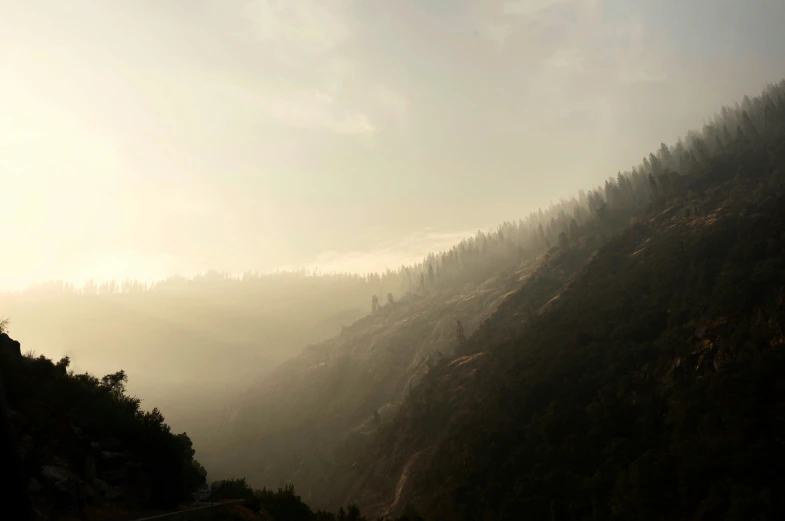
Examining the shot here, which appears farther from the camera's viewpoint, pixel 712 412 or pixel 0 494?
pixel 712 412

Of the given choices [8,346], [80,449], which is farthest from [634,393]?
[8,346]

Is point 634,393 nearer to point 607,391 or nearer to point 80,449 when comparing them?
point 607,391

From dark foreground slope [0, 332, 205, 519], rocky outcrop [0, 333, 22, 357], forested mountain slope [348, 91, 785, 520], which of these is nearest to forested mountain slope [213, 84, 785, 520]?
forested mountain slope [348, 91, 785, 520]

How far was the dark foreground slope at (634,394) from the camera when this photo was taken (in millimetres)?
59375

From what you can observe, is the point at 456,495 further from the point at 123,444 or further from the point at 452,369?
the point at 123,444

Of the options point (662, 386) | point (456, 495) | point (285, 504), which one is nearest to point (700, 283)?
point (662, 386)

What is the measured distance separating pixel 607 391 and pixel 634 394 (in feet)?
20.2

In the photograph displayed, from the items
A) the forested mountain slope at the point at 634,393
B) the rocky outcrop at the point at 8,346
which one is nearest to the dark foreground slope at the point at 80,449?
the rocky outcrop at the point at 8,346

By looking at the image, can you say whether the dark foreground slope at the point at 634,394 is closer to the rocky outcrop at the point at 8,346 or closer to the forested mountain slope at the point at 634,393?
the forested mountain slope at the point at 634,393

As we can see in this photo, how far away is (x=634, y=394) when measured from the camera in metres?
83.1

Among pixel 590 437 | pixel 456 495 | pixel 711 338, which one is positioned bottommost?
pixel 456 495

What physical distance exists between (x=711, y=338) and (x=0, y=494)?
10011cm

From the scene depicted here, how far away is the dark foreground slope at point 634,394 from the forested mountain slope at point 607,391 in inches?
13.7

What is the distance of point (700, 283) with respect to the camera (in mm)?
97562
